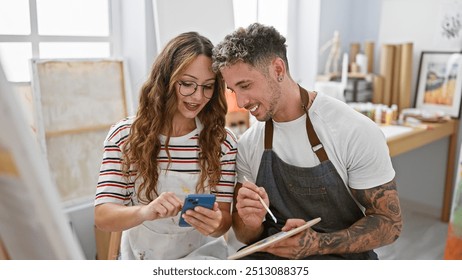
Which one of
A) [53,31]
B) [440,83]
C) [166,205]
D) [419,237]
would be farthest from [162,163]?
[440,83]

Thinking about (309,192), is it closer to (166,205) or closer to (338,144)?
(338,144)

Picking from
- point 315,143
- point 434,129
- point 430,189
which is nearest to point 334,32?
point 434,129

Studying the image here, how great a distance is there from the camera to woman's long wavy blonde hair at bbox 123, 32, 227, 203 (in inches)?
38.7

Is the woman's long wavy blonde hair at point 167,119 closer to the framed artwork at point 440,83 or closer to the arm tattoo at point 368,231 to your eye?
the arm tattoo at point 368,231

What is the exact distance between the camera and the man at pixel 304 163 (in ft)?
3.19

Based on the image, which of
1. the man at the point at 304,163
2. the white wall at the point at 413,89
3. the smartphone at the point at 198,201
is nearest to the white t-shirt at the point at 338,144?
the man at the point at 304,163

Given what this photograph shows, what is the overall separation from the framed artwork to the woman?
1.41 meters

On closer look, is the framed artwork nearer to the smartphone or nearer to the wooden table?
the wooden table

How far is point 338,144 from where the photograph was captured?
102 cm

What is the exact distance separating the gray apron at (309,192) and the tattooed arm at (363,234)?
0.04m

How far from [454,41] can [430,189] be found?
675 millimetres

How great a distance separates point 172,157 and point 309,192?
318mm

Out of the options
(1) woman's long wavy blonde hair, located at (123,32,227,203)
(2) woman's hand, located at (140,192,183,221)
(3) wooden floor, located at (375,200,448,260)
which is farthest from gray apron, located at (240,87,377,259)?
(3) wooden floor, located at (375,200,448,260)

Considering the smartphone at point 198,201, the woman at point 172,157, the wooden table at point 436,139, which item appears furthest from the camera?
the wooden table at point 436,139
